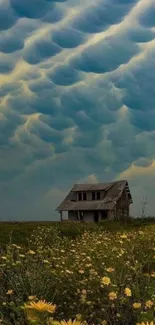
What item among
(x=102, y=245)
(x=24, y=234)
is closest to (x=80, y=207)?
(x=24, y=234)

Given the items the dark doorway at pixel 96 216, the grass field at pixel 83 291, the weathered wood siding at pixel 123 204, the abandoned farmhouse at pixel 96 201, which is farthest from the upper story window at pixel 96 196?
the grass field at pixel 83 291

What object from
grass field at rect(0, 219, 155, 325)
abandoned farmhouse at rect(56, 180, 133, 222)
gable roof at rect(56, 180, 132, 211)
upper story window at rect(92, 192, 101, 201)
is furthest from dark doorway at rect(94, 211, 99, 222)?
grass field at rect(0, 219, 155, 325)

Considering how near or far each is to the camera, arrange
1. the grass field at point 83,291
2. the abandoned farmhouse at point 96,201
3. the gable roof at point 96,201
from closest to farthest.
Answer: the grass field at point 83,291 < the gable roof at point 96,201 < the abandoned farmhouse at point 96,201

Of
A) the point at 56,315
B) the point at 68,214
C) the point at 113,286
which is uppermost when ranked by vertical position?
the point at 68,214

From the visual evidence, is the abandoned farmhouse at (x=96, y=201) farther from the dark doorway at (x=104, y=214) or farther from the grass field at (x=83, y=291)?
the grass field at (x=83, y=291)

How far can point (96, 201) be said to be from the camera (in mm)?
52750

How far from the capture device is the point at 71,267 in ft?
25.3

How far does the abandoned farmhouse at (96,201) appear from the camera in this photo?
51.5 metres

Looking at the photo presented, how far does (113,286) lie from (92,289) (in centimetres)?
92

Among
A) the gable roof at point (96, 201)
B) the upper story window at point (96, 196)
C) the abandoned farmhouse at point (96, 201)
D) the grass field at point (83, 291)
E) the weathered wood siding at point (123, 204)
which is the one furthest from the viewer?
the upper story window at point (96, 196)

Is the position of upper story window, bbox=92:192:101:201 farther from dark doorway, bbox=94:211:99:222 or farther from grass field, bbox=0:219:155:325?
grass field, bbox=0:219:155:325

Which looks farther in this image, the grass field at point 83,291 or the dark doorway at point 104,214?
the dark doorway at point 104,214

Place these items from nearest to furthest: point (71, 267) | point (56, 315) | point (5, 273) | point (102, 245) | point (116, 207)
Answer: point (56, 315)
point (5, 273)
point (71, 267)
point (102, 245)
point (116, 207)

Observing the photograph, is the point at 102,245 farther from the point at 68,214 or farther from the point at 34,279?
the point at 68,214
